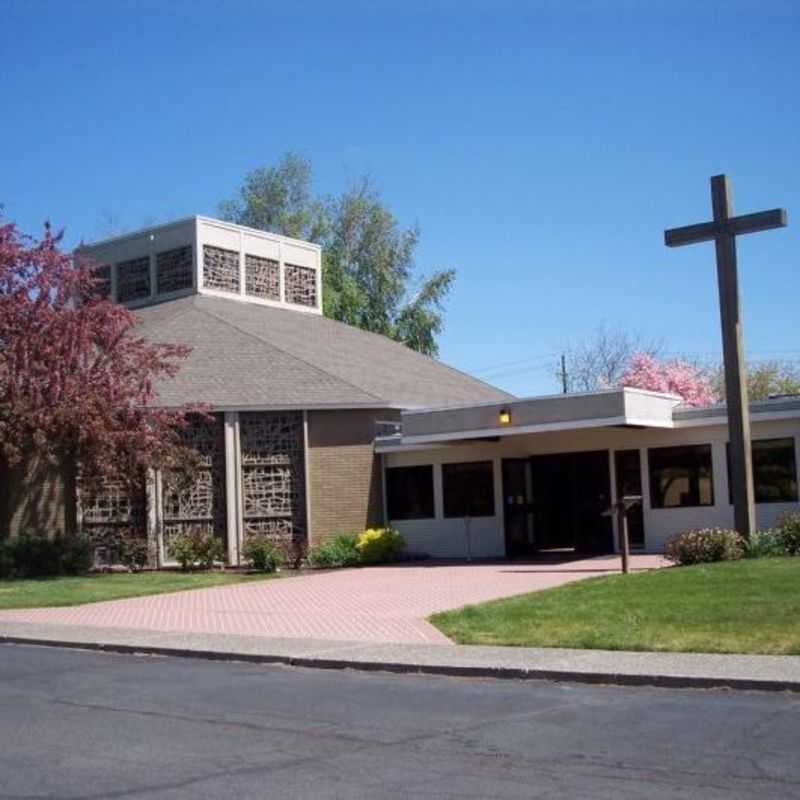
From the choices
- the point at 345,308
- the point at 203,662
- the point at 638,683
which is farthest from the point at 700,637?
the point at 345,308

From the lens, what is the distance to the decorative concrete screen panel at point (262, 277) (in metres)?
36.4

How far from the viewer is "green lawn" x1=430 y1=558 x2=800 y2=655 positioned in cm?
1271

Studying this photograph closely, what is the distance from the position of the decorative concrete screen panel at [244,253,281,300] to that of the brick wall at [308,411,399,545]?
9.21 m

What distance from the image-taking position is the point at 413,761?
25.4 feet

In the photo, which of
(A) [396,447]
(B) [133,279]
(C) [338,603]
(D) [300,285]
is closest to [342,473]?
(A) [396,447]

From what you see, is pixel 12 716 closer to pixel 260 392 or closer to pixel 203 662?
pixel 203 662

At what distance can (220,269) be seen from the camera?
3550 centimetres

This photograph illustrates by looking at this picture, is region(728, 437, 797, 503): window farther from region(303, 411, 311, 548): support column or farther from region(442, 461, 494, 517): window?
region(303, 411, 311, 548): support column

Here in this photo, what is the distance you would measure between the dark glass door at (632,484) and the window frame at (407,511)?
15.4ft

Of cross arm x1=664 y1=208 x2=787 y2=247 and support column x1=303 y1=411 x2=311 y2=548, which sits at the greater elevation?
cross arm x1=664 y1=208 x2=787 y2=247

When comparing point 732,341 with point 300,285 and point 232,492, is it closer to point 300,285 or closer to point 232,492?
point 232,492

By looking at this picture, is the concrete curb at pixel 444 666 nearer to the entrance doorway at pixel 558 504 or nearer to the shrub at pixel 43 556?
the shrub at pixel 43 556

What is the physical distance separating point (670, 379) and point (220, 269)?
23284 millimetres

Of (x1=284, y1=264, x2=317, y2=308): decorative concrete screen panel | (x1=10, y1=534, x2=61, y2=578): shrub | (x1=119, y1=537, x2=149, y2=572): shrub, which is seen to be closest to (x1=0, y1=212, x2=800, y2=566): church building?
(x1=119, y1=537, x2=149, y2=572): shrub
